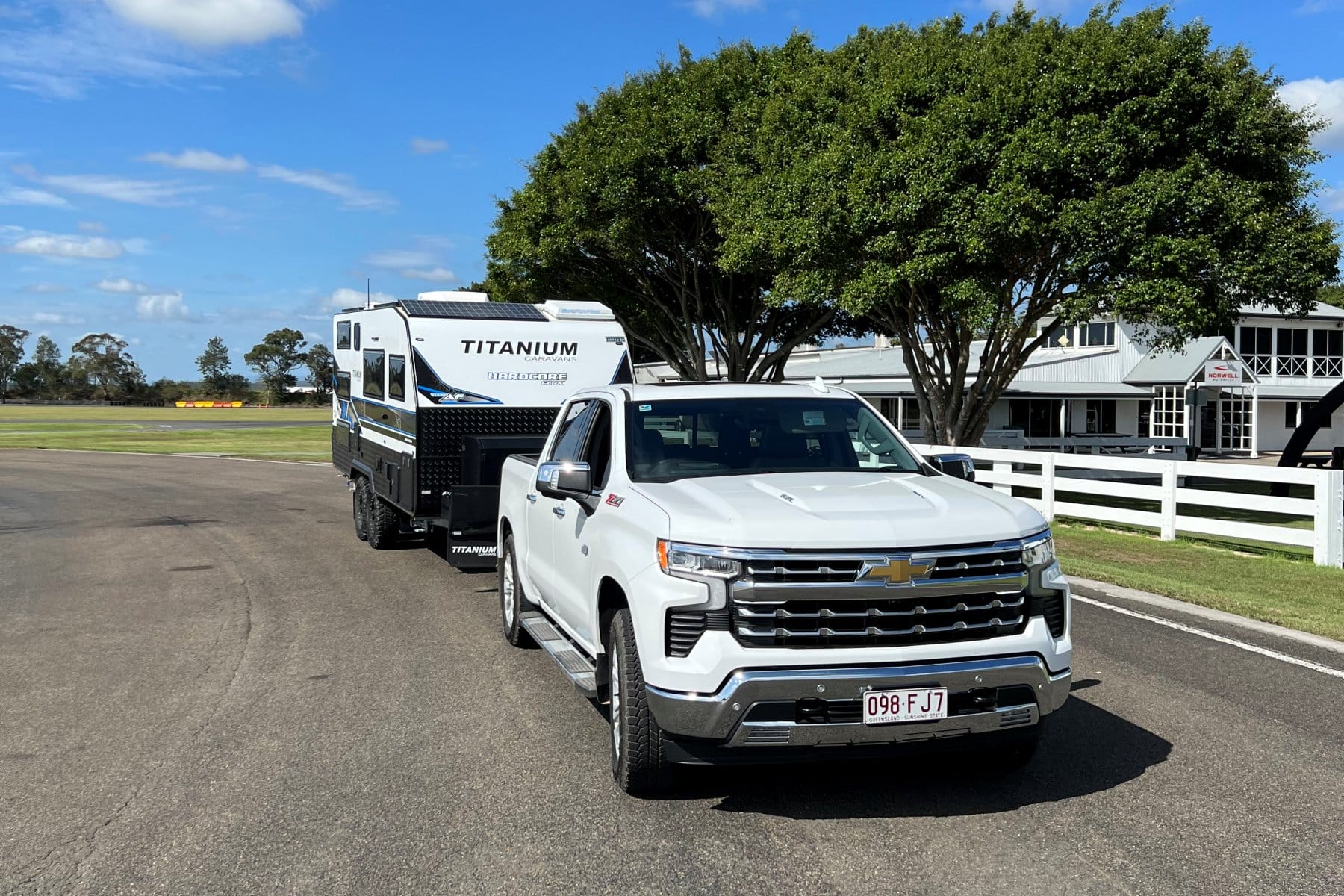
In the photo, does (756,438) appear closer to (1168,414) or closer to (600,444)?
(600,444)

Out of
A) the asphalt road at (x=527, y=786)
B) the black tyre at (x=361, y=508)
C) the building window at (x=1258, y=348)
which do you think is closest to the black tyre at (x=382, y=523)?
the black tyre at (x=361, y=508)

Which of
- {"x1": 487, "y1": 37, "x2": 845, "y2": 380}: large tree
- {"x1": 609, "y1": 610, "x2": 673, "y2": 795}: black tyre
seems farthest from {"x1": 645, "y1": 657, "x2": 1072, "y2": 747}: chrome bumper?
{"x1": 487, "y1": 37, "x2": 845, "y2": 380}: large tree

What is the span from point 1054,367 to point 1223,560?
34.9 metres

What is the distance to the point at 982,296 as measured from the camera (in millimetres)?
19812

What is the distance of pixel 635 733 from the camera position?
5.12 m

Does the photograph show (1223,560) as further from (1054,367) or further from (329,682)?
(1054,367)

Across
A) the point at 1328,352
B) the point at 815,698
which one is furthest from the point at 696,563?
the point at 1328,352

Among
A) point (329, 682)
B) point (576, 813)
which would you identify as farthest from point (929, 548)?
point (329, 682)

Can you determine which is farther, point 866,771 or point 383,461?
point 383,461

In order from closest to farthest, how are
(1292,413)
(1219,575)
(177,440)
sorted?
1. (1219,575)
2. (1292,413)
3. (177,440)

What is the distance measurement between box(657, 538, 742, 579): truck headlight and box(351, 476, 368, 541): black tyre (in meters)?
10.3

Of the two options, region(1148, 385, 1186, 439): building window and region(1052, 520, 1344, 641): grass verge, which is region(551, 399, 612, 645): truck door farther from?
region(1148, 385, 1186, 439): building window

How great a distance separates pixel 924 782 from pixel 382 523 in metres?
9.66

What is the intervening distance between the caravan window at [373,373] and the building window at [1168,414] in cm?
3869
